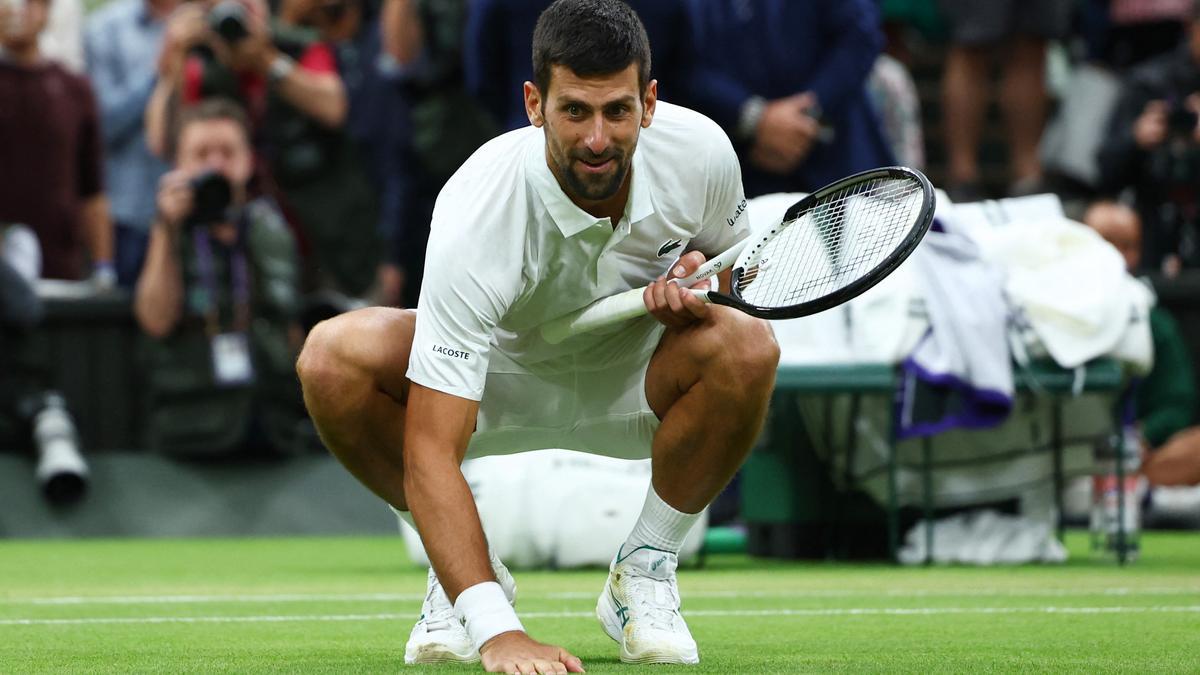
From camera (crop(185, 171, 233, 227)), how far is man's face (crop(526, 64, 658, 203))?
→ 4.75 m

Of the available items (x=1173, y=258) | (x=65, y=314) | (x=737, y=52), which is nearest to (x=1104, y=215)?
(x=1173, y=258)

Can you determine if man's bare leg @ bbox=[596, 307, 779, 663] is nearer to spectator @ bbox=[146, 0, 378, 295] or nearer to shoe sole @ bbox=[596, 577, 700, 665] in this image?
shoe sole @ bbox=[596, 577, 700, 665]

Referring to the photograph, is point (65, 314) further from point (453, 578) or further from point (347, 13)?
point (453, 578)

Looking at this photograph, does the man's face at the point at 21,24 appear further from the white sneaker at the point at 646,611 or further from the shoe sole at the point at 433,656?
the shoe sole at the point at 433,656

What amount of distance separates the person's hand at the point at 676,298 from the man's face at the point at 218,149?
490cm

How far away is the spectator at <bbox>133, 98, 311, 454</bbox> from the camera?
8398 millimetres

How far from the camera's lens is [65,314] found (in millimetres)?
8773

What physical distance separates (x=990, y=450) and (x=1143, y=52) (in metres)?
3.32

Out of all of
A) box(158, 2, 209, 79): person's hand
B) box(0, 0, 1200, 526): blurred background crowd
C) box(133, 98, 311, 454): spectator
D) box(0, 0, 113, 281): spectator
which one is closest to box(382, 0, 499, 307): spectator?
box(0, 0, 1200, 526): blurred background crowd

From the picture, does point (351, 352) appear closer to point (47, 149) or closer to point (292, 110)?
point (292, 110)

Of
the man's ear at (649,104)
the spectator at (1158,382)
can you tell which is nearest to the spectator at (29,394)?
the spectator at (1158,382)

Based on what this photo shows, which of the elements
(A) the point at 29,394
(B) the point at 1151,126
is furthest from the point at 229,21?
(B) the point at 1151,126

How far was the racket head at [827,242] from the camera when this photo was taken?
369cm

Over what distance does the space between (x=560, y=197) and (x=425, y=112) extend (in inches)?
207
